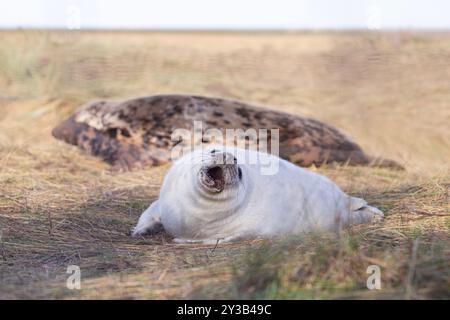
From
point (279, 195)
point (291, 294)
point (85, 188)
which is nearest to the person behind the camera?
point (291, 294)

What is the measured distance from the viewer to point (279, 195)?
505 cm

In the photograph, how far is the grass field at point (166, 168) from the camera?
11.5ft

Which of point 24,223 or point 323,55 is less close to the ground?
point 323,55

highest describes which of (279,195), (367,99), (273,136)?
(367,99)

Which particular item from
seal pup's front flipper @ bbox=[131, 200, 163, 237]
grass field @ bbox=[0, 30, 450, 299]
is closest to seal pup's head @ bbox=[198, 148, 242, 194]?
grass field @ bbox=[0, 30, 450, 299]

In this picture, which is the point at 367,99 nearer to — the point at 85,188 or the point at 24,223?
the point at 85,188

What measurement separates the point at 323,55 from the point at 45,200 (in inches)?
496

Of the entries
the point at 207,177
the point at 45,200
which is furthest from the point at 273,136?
the point at 207,177

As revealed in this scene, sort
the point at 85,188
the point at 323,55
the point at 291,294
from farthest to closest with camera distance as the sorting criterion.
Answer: the point at 323,55 < the point at 85,188 < the point at 291,294

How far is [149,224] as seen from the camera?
16.7 feet

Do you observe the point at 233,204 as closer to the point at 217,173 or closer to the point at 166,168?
the point at 217,173

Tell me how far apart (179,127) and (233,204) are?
3.10m

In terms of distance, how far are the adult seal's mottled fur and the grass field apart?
0.24 meters
